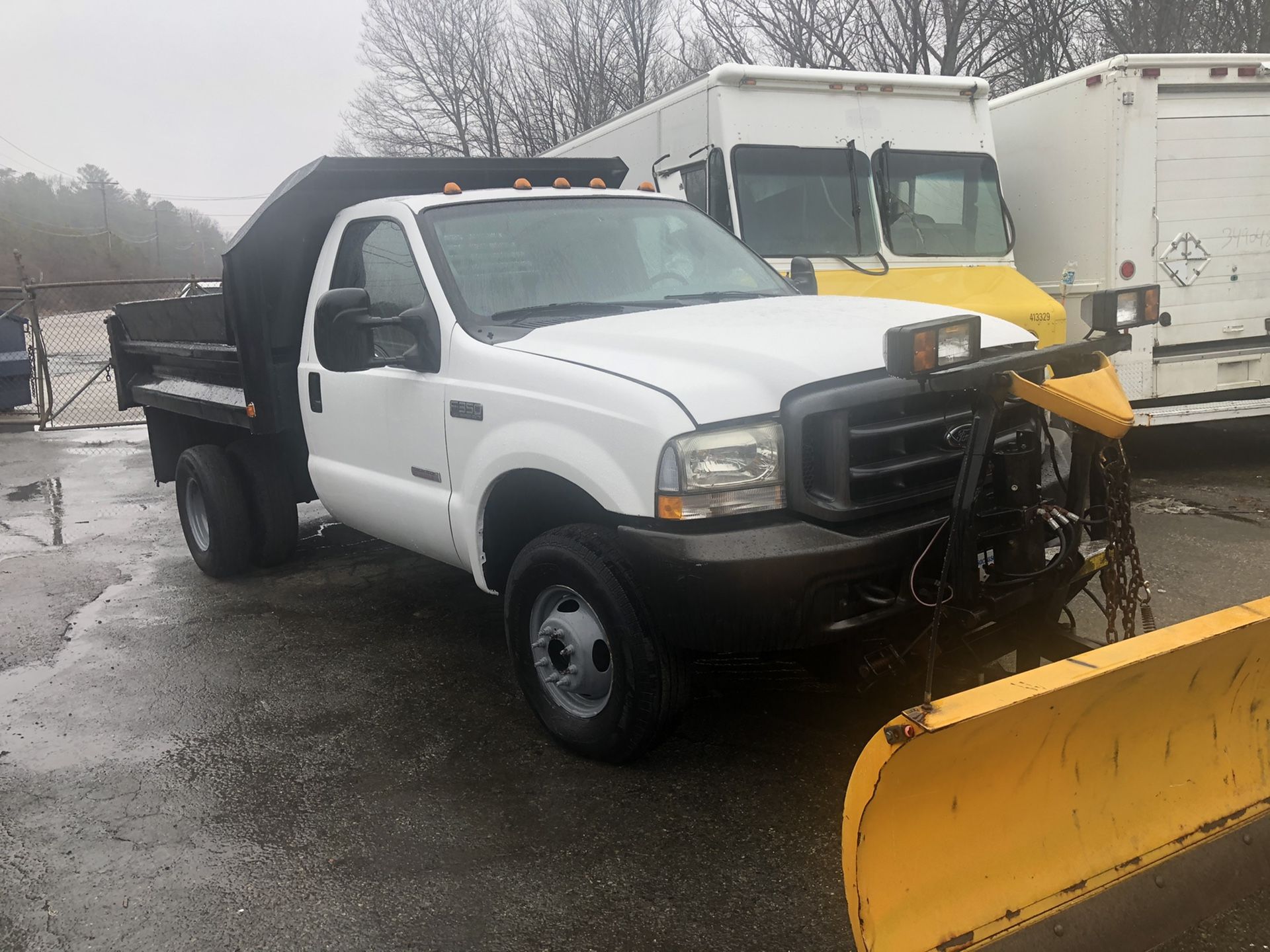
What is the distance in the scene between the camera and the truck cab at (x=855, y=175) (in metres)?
7.36

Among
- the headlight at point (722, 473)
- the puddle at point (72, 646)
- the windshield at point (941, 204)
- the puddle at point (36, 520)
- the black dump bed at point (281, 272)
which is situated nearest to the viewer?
the headlight at point (722, 473)

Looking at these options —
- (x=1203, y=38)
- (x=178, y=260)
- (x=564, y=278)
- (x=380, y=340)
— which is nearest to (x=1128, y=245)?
(x=564, y=278)

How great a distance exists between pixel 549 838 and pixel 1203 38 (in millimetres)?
21237

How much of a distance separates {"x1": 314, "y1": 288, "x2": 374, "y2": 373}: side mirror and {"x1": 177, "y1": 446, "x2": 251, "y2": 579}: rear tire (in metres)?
2.32

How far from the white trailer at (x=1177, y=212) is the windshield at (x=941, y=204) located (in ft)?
1.84

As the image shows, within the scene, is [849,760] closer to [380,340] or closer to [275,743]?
[275,743]

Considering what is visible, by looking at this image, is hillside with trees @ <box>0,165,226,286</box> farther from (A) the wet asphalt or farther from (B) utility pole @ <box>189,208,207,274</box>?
(A) the wet asphalt

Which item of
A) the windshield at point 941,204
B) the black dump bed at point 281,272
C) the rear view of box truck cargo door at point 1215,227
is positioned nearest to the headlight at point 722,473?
the black dump bed at point 281,272

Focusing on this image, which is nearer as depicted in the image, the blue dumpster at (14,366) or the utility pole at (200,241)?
the blue dumpster at (14,366)

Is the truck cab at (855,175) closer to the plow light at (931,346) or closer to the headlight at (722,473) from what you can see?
the headlight at (722,473)

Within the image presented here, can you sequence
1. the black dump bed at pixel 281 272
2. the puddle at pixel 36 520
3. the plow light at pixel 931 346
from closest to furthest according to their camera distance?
the plow light at pixel 931 346
the black dump bed at pixel 281 272
the puddle at pixel 36 520

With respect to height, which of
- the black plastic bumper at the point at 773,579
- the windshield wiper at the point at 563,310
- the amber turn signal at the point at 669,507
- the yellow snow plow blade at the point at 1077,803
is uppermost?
the windshield wiper at the point at 563,310

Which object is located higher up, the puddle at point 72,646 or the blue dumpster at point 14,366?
the blue dumpster at point 14,366

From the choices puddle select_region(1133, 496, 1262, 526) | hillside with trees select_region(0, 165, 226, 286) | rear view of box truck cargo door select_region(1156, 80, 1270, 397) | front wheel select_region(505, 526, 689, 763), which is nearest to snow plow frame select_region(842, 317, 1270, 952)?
front wheel select_region(505, 526, 689, 763)
